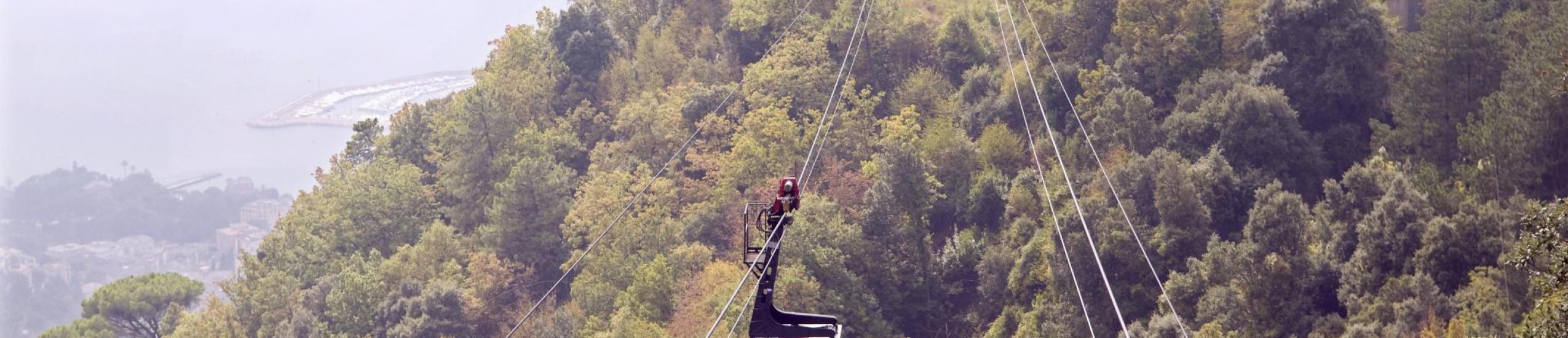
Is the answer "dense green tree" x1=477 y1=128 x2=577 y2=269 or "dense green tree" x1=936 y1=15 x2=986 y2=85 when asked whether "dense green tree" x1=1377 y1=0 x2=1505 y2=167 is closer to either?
"dense green tree" x1=936 y1=15 x2=986 y2=85

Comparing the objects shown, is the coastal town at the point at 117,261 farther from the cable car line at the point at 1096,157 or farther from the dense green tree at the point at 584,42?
the cable car line at the point at 1096,157

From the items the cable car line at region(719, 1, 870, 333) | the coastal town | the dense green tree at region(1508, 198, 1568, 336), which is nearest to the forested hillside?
the dense green tree at region(1508, 198, 1568, 336)

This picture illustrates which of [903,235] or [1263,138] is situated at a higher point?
[1263,138]

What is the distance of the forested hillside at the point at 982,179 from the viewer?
4172 cm

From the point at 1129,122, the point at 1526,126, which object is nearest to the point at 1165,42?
the point at 1129,122

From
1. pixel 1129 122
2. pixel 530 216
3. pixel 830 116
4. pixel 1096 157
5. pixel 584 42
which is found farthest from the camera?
pixel 584 42

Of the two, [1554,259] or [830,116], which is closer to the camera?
[1554,259]

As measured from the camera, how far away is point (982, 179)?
2296 inches

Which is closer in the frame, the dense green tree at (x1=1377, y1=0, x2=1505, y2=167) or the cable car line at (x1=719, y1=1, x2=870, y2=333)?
the dense green tree at (x1=1377, y1=0, x2=1505, y2=167)

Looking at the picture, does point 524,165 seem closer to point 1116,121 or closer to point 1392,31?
point 1116,121

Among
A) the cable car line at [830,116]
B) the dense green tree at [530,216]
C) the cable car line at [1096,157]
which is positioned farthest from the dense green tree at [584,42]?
the cable car line at [1096,157]

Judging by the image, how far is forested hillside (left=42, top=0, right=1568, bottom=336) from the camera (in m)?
41.7

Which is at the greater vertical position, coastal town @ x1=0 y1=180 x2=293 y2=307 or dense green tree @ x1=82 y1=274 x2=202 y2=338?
dense green tree @ x1=82 y1=274 x2=202 y2=338

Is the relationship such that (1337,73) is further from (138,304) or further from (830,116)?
(138,304)
